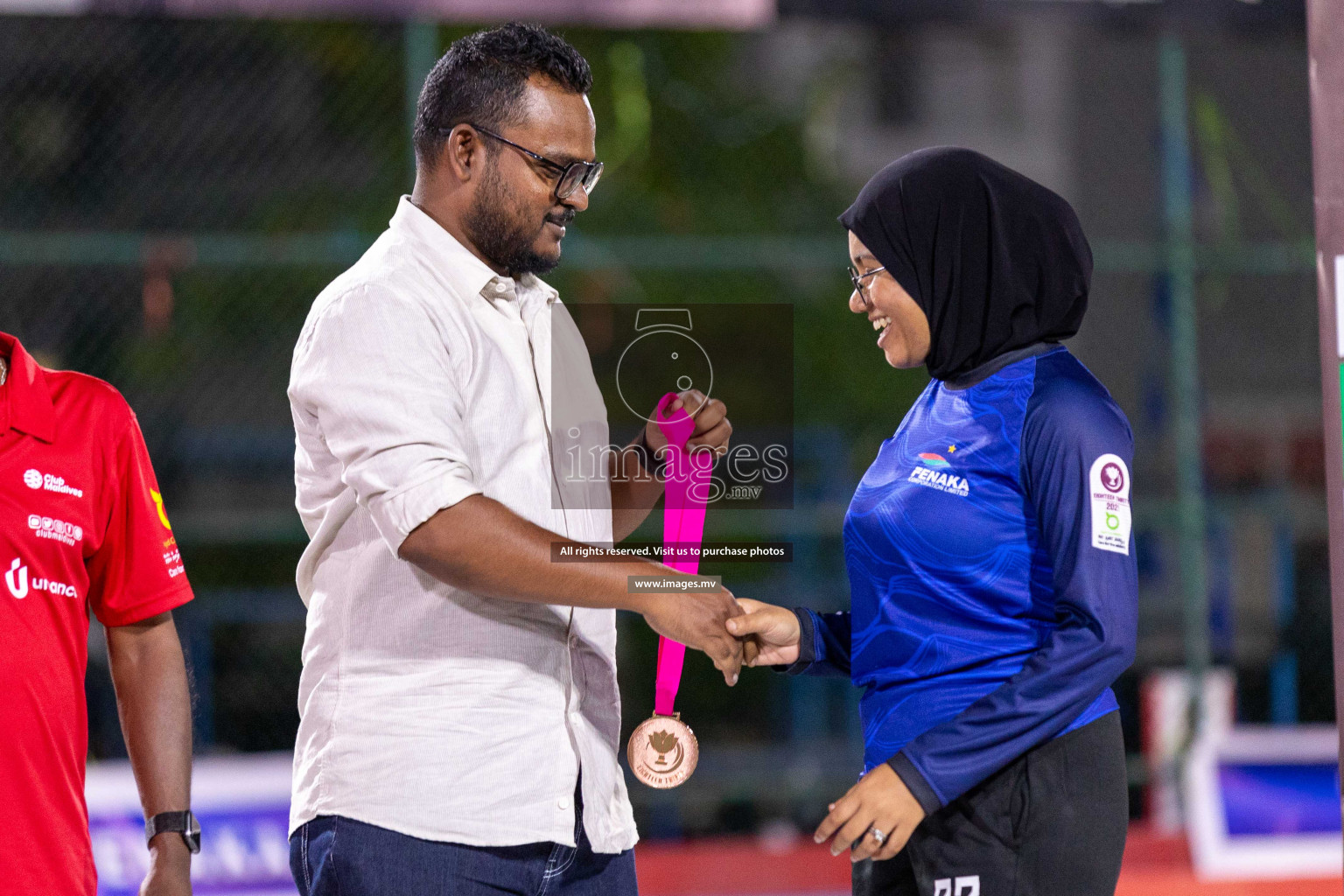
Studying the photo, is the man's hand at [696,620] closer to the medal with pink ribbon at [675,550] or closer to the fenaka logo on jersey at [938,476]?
the medal with pink ribbon at [675,550]

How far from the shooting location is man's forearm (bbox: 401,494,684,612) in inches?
74.7

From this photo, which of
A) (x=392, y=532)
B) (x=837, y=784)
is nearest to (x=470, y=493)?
(x=392, y=532)

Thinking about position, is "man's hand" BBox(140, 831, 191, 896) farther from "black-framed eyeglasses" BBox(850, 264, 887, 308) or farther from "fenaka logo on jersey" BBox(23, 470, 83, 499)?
"black-framed eyeglasses" BBox(850, 264, 887, 308)

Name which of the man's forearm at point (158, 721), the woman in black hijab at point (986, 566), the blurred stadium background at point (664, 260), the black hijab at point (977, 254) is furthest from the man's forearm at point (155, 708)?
the blurred stadium background at point (664, 260)

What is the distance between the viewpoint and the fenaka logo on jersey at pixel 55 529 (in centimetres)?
213

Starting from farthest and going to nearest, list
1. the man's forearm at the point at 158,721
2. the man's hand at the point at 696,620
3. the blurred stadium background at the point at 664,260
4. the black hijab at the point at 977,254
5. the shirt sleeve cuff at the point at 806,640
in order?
the blurred stadium background at the point at 664,260
the shirt sleeve cuff at the point at 806,640
the man's forearm at the point at 158,721
the black hijab at the point at 977,254
the man's hand at the point at 696,620

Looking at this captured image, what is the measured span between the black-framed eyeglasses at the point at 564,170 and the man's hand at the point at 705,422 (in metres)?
0.39

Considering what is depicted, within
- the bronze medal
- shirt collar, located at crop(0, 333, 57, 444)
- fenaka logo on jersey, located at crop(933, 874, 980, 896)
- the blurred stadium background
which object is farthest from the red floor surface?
shirt collar, located at crop(0, 333, 57, 444)

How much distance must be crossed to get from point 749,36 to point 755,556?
41.8 ft

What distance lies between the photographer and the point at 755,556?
7.50ft

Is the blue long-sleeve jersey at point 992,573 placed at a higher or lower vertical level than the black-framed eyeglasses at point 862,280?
lower

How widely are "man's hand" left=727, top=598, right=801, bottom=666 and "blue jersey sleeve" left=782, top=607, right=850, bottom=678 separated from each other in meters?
0.02

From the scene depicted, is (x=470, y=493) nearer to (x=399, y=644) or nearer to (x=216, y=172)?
(x=399, y=644)

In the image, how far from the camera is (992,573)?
2.06m
